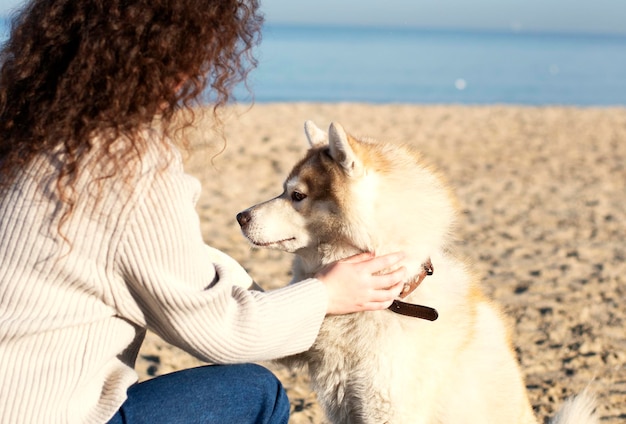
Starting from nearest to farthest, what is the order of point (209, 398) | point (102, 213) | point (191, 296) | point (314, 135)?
point (102, 213)
point (191, 296)
point (209, 398)
point (314, 135)

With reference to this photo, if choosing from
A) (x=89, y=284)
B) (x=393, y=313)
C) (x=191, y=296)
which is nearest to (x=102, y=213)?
(x=89, y=284)

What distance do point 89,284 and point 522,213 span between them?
543 centimetres

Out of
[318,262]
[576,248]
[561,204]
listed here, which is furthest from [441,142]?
[318,262]

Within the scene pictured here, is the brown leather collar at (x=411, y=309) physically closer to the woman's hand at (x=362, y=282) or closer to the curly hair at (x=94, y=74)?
the woman's hand at (x=362, y=282)

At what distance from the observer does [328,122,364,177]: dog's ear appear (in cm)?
205

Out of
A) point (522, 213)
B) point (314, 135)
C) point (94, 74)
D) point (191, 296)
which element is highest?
point (94, 74)

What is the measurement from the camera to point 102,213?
58.4 inches

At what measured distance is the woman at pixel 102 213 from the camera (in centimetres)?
150

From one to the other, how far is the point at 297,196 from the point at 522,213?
4.57m

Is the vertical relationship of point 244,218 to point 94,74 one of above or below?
below

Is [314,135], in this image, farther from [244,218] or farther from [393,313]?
[393,313]

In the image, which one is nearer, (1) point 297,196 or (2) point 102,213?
(2) point 102,213

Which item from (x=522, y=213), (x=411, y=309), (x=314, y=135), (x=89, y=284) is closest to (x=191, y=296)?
(x=89, y=284)

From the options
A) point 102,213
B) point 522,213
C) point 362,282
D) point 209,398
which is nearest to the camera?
point 102,213
